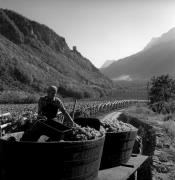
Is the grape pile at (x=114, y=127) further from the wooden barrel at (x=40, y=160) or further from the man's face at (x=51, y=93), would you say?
the wooden barrel at (x=40, y=160)

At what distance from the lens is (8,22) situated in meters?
125

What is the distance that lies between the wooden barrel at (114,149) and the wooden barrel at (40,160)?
4.34 feet

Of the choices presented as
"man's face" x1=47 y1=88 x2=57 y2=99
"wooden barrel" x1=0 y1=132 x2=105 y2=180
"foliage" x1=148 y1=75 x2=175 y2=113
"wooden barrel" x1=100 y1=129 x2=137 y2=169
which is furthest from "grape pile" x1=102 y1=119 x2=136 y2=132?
"foliage" x1=148 y1=75 x2=175 y2=113

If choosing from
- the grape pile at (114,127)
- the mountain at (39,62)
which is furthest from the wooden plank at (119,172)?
the mountain at (39,62)

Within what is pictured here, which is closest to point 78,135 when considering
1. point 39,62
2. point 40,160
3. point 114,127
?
point 40,160

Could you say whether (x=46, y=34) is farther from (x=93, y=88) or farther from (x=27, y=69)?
(x=27, y=69)

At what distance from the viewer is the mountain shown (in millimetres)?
83812

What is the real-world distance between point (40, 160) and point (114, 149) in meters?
1.85

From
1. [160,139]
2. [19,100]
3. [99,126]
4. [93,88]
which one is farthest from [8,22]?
[99,126]

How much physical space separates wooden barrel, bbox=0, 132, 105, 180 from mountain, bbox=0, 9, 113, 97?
225 ft

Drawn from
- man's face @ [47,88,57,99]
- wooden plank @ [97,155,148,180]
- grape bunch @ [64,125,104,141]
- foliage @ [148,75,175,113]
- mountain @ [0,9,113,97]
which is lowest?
wooden plank @ [97,155,148,180]

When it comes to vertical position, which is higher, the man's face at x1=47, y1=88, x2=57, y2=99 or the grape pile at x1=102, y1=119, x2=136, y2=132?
the man's face at x1=47, y1=88, x2=57, y2=99

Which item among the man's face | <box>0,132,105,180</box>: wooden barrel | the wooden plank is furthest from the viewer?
the man's face

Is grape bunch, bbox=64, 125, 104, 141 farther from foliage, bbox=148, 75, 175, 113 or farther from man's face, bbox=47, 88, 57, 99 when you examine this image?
foliage, bbox=148, 75, 175, 113
